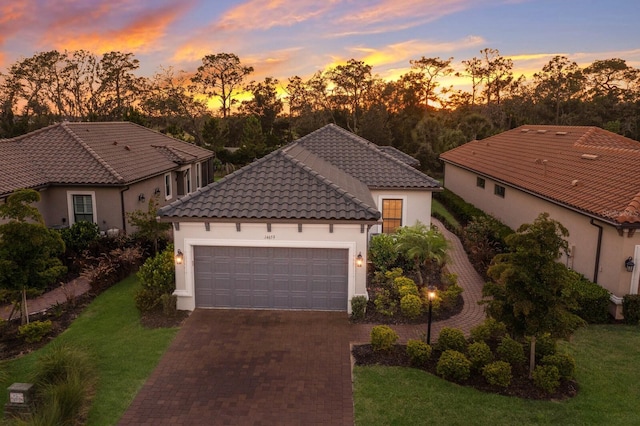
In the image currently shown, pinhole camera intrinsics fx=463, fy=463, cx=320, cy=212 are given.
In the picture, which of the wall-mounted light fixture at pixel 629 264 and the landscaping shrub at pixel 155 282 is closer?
the wall-mounted light fixture at pixel 629 264

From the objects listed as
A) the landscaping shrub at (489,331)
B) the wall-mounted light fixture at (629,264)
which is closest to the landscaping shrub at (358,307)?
the landscaping shrub at (489,331)

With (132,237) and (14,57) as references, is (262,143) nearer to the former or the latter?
(132,237)

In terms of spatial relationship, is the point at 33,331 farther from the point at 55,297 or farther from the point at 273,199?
the point at 273,199

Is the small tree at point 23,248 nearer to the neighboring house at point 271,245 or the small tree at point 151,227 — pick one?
the neighboring house at point 271,245

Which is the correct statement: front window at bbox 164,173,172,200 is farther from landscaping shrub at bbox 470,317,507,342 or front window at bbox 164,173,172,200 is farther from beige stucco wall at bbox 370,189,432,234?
landscaping shrub at bbox 470,317,507,342

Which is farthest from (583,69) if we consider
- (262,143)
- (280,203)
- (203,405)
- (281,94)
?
(203,405)

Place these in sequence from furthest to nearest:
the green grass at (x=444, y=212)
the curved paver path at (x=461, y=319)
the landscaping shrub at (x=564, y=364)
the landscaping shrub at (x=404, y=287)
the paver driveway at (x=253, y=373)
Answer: the green grass at (x=444, y=212), the landscaping shrub at (x=404, y=287), the curved paver path at (x=461, y=319), the landscaping shrub at (x=564, y=364), the paver driveway at (x=253, y=373)

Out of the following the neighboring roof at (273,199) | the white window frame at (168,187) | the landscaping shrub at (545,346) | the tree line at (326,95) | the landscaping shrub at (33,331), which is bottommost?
the landscaping shrub at (33,331)
